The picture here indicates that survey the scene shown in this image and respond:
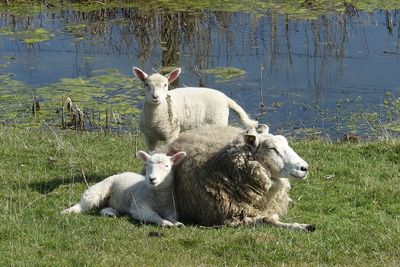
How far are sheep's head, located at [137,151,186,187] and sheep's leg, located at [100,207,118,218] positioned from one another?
1.80 ft

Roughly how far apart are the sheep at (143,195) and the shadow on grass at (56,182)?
0.77 m

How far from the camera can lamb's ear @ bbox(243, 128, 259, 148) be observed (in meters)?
8.38

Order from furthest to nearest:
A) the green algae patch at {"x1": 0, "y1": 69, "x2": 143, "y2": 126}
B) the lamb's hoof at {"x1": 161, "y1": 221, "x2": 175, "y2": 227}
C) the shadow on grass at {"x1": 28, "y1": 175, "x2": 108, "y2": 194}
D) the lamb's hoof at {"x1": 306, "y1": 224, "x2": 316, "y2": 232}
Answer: the green algae patch at {"x1": 0, "y1": 69, "x2": 143, "y2": 126} < the shadow on grass at {"x1": 28, "y1": 175, "x2": 108, "y2": 194} < the lamb's hoof at {"x1": 161, "y1": 221, "x2": 175, "y2": 227} < the lamb's hoof at {"x1": 306, "y1": 224, "x2": 316, "y2": 232}

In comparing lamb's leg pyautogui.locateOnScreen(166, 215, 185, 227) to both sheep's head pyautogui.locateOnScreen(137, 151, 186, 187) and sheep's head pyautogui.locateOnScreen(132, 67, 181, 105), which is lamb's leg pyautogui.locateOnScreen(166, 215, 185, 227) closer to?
sheep's head pyautogui.locateOnScreen(137, 151, 186, 187)

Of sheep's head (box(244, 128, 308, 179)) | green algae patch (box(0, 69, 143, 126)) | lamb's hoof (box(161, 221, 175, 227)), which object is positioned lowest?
green algae patch (box(0, 69, 143, 126))

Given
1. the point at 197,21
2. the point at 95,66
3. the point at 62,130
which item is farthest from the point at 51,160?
the point at 197,21

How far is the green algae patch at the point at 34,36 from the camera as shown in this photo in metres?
20.6

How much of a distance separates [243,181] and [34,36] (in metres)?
13.6

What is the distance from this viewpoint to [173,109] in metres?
10.5

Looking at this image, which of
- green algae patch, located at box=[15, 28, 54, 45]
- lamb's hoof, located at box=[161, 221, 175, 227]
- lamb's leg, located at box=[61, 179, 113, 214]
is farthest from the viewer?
green algae patch, located at box=[15, 28, 54, 45]

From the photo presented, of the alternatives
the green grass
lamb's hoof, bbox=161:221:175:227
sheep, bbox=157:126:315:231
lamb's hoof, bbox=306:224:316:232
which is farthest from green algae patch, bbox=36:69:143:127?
lamb's hoof, bbox=306:224:316:232

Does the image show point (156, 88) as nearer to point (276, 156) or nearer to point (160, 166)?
point (160, 166)

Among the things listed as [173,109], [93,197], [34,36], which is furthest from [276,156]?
[34,36]

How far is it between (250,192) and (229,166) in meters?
0.33
